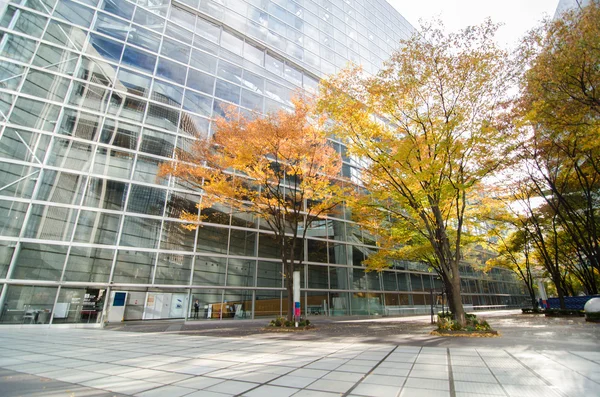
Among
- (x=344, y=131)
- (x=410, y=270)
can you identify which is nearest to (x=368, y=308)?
(x=410, y=270)

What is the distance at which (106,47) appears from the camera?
1836 centimetres

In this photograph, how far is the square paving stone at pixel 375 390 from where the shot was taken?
10.3 feet

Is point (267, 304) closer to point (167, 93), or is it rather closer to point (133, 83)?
point (167, 93)

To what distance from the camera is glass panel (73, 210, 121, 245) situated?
14.9m

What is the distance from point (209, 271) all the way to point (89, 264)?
6.21 metres

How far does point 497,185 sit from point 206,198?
1692 centimetres

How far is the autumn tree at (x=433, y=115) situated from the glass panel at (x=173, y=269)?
40.1ft

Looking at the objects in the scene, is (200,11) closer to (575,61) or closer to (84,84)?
(84,84)

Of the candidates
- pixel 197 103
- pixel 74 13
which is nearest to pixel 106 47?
Answer: pixel 74 13

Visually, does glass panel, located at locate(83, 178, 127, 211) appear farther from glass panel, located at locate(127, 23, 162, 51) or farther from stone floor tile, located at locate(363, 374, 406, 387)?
stone floor tile, located at locate(363, 374, 406, 387)

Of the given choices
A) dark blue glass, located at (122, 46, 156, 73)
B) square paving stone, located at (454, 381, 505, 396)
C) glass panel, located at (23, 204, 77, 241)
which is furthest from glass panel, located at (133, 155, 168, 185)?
square paving stone, located at (454, 381, 505, 396)

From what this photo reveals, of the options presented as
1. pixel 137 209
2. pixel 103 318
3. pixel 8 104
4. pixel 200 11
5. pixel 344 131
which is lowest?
pixel 103 318

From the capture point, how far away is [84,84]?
55.8ft

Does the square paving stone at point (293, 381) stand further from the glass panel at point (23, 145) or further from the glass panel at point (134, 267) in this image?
the glass panel at point (23, 145)
